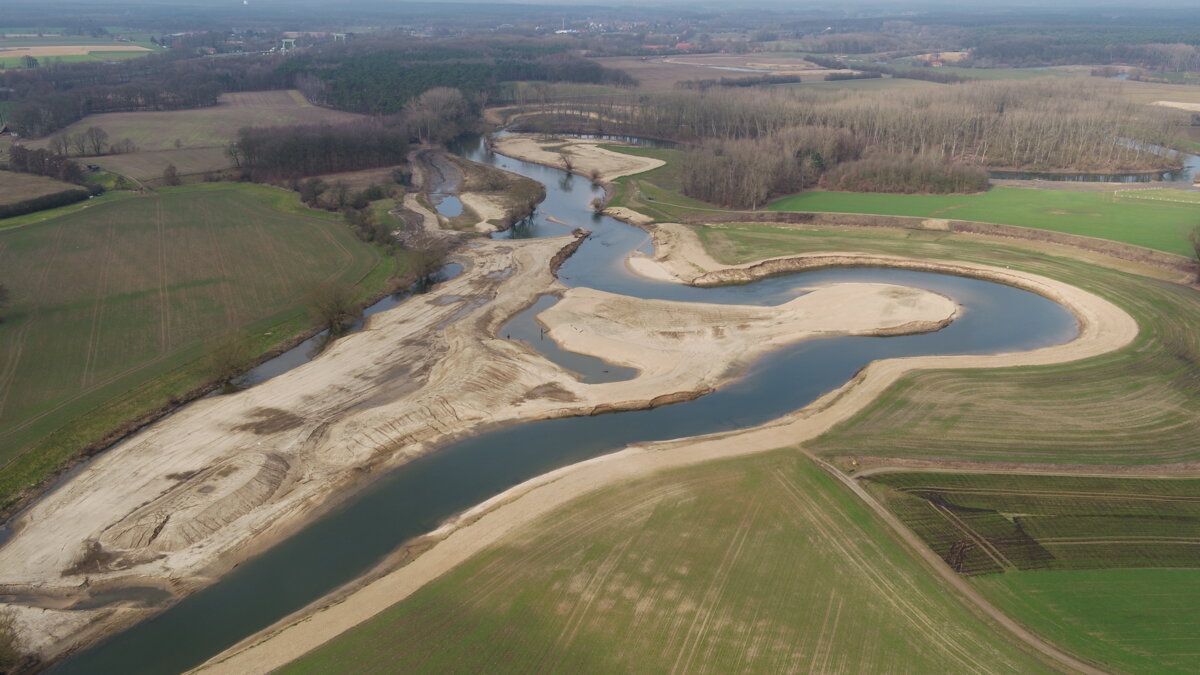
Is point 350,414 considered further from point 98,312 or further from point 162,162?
point 162,162

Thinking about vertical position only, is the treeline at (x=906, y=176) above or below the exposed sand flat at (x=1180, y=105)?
below

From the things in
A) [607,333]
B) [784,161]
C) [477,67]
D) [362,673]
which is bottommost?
[362,673]

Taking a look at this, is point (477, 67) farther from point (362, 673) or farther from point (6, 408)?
point (362, 673)

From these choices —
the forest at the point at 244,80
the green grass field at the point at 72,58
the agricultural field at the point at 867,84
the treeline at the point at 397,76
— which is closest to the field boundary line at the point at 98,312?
the forest at the point at 244,80

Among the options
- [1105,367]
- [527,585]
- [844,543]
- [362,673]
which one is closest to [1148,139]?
[1105,367]

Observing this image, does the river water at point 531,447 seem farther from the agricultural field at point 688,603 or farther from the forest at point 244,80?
the forest at point 244,80

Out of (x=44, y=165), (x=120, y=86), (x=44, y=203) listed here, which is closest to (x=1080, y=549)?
(x=44, y=203)
